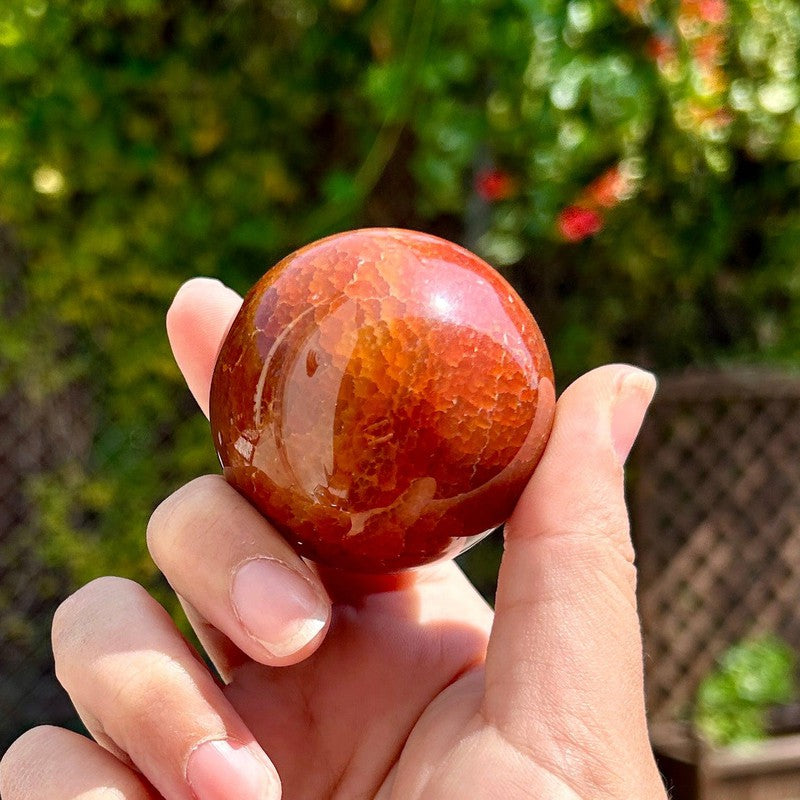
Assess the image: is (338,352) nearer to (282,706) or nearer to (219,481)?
(219,481)

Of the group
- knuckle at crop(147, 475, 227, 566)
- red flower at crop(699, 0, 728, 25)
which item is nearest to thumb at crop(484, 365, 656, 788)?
knuckle at crop(147, 475, 227, 566)

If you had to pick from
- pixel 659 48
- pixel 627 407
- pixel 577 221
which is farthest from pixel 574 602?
pixel 659 48

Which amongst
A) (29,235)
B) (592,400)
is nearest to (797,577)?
(592,400)

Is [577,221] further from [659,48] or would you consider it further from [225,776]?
[225,776]

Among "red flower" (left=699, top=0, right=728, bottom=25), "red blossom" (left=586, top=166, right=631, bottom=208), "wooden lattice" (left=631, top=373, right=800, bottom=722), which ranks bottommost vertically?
"wooden lattice" (left=631, top=373, right=800, bottom=722)

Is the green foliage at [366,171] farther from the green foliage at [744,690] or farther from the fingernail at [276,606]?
the fingernail at [276,606]

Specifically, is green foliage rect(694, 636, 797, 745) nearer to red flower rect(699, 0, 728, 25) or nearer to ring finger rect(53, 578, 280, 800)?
red flower rect(699, 0, 728, 25)
